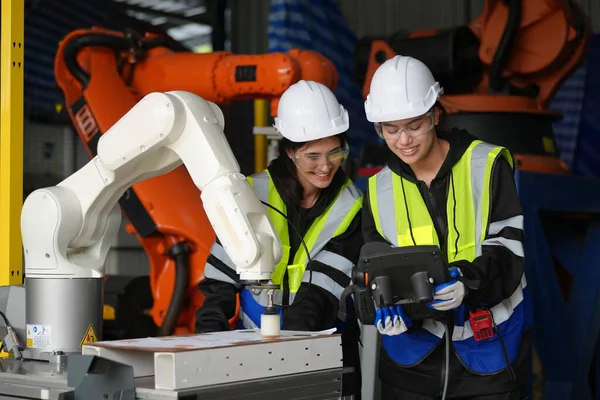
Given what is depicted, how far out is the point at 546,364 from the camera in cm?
464

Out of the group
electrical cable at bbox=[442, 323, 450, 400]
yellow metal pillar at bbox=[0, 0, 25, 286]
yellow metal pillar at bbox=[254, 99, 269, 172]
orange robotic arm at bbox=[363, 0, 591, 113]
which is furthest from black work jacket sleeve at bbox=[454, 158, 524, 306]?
yellow metal pillar at bbox=[254, 99, 269, 172]

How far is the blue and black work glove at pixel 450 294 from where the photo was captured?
253 cm

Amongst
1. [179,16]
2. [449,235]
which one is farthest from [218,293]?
[179,16]

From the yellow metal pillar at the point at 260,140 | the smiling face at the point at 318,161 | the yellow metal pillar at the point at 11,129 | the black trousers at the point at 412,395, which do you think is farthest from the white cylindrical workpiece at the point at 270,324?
the yellow metal pillar at the point at 260,140

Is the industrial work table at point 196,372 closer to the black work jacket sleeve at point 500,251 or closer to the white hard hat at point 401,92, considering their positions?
the black work jacket sleeve at point 500,251

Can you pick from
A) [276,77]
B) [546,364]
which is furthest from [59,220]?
[546,364]

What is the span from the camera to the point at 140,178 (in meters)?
2.76

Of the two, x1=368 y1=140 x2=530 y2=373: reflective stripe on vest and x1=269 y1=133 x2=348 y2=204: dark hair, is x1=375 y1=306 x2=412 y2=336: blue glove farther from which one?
x1=269 y1=133 x2=348 y2=204: dark hair

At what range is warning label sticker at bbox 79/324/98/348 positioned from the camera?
8.84 ft

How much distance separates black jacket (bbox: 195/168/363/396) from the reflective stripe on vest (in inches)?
10.6

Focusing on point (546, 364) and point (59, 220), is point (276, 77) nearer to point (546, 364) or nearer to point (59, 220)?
point (59, 220)

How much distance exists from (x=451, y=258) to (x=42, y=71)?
5679mm

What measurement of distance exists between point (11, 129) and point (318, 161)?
111cm

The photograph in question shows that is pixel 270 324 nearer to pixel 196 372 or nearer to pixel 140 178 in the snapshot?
pixel 196 372
